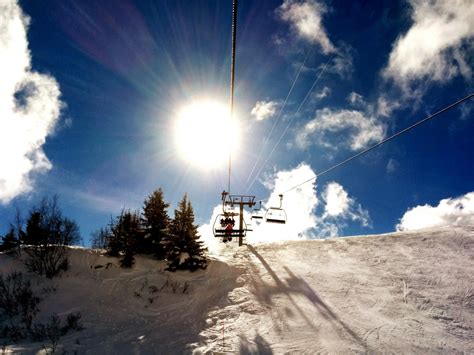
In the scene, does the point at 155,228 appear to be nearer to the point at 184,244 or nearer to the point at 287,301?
the point at 184,244

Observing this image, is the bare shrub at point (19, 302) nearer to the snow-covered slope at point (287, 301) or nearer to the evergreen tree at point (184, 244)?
the snow-covered slope at point (287, 301)

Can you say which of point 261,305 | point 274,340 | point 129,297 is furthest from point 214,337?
point 129,297

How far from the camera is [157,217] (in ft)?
90.6

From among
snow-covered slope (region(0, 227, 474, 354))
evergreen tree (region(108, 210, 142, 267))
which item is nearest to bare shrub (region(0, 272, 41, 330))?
snow-covered slope (region(0, 227, 474, 354))

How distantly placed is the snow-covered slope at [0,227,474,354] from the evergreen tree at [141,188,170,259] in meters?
1.33

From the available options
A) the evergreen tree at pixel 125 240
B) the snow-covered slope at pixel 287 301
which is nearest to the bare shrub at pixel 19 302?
the snow-covered slope at pixel 287 301

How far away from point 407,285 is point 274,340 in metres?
11.3

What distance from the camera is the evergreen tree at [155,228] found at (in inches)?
1060

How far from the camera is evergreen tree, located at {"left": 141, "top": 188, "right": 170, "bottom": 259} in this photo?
26930 mm

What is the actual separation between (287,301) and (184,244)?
436 inches

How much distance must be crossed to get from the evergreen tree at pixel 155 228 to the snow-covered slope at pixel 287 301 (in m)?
1.33

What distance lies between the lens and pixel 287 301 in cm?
1766

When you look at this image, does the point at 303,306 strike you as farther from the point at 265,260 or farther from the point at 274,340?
the point at 265,260

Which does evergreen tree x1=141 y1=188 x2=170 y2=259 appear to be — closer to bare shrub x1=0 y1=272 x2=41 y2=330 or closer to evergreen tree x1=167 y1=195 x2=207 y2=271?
evergreen tree x1=167 y1=195 x2=207 y2=271
